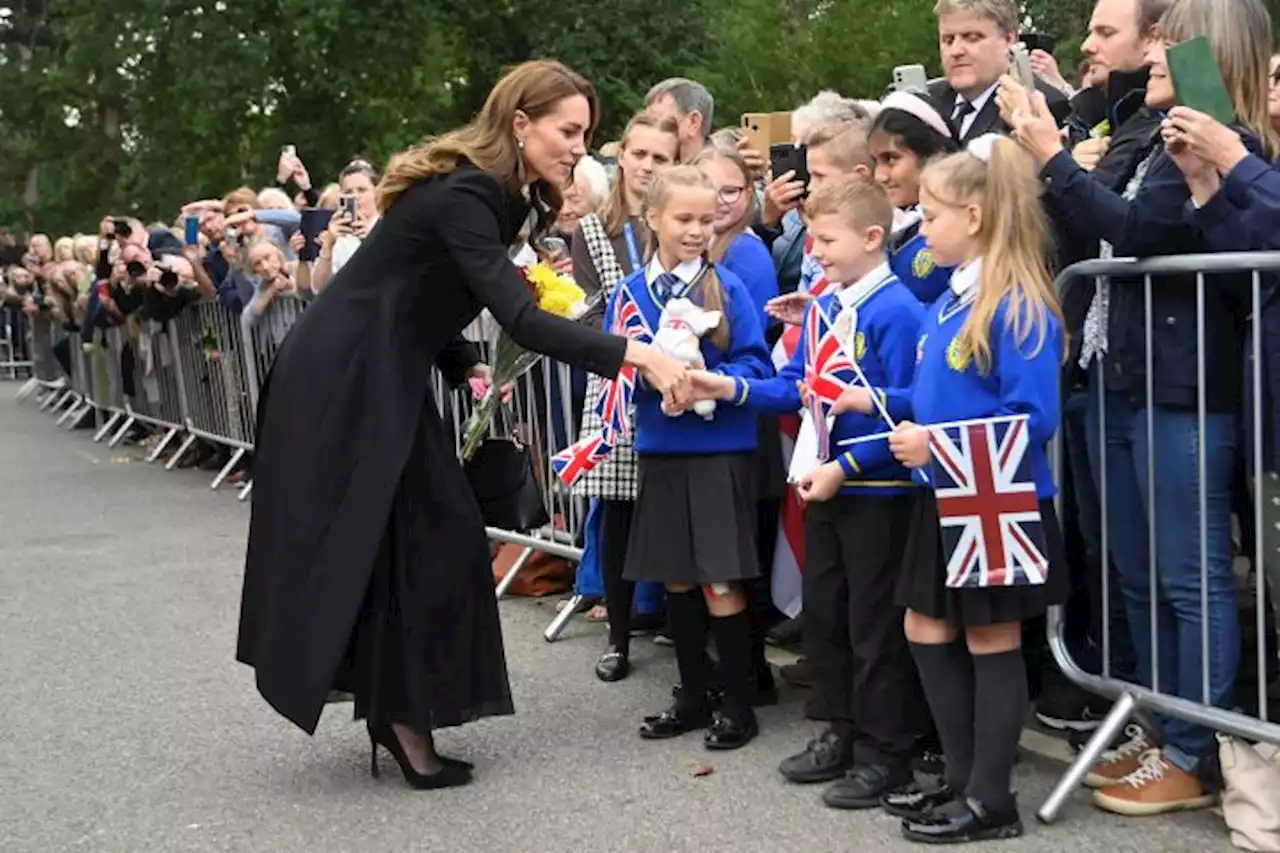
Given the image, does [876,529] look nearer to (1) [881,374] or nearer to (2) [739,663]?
(1) [881,374]

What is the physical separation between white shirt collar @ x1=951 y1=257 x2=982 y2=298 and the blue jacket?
0.97ft

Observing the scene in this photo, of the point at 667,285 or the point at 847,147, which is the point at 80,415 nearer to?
the point at 667,285

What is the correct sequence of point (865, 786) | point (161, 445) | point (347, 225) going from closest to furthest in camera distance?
point (865, 786) < point (347, 225) < point (161, 445)

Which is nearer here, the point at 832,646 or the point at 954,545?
the point at 954,545

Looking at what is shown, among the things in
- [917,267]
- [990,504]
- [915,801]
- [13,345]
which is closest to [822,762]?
[915,801]

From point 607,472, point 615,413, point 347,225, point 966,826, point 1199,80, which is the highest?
point 1199,80

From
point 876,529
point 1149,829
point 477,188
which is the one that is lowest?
point 1149,829

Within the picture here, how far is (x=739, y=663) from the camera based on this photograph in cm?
552

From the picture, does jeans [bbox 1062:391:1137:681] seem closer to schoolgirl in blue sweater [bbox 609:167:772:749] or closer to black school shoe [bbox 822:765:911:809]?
black school shoe [bbox 822:765:911:809]

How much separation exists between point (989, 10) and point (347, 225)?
426cm

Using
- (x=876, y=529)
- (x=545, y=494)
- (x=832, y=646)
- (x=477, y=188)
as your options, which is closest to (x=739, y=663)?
(x=832, y=646)

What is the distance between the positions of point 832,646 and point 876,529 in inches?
16.5

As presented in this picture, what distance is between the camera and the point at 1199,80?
424 centimetres

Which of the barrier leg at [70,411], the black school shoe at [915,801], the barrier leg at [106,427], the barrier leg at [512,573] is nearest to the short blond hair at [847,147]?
the black school shoe at [915,801]
